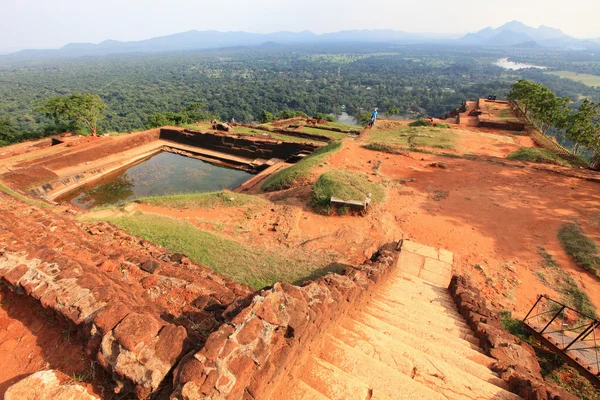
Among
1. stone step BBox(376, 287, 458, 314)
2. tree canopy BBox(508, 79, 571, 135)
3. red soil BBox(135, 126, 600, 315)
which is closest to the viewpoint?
stone step BBox(376, 287, 458, 314)

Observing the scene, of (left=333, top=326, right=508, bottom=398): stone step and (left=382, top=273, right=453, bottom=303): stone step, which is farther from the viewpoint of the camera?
(left=382, top=273, right=453, bottom=303): stone step

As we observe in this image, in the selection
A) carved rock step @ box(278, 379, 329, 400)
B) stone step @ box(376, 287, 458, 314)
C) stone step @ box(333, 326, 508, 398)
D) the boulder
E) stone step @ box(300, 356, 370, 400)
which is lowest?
stone step @ box(376, 287, 458, 314)

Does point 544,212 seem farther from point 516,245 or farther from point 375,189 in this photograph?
point 375,189

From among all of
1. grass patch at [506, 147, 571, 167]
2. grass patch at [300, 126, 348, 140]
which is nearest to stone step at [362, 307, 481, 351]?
grass patch at [506, 147, 571, 167]

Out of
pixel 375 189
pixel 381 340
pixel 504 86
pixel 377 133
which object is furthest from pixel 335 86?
pixel 381 340

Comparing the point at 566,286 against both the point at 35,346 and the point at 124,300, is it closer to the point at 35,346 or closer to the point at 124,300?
the point at 124,300

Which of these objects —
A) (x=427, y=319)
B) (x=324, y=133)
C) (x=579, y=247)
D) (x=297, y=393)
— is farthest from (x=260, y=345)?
(x=324, y=133)

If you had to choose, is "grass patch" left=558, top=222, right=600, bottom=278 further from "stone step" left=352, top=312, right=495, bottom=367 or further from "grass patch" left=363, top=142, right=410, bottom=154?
"grass patch" left=363, top=142, right=410, bottom=154
